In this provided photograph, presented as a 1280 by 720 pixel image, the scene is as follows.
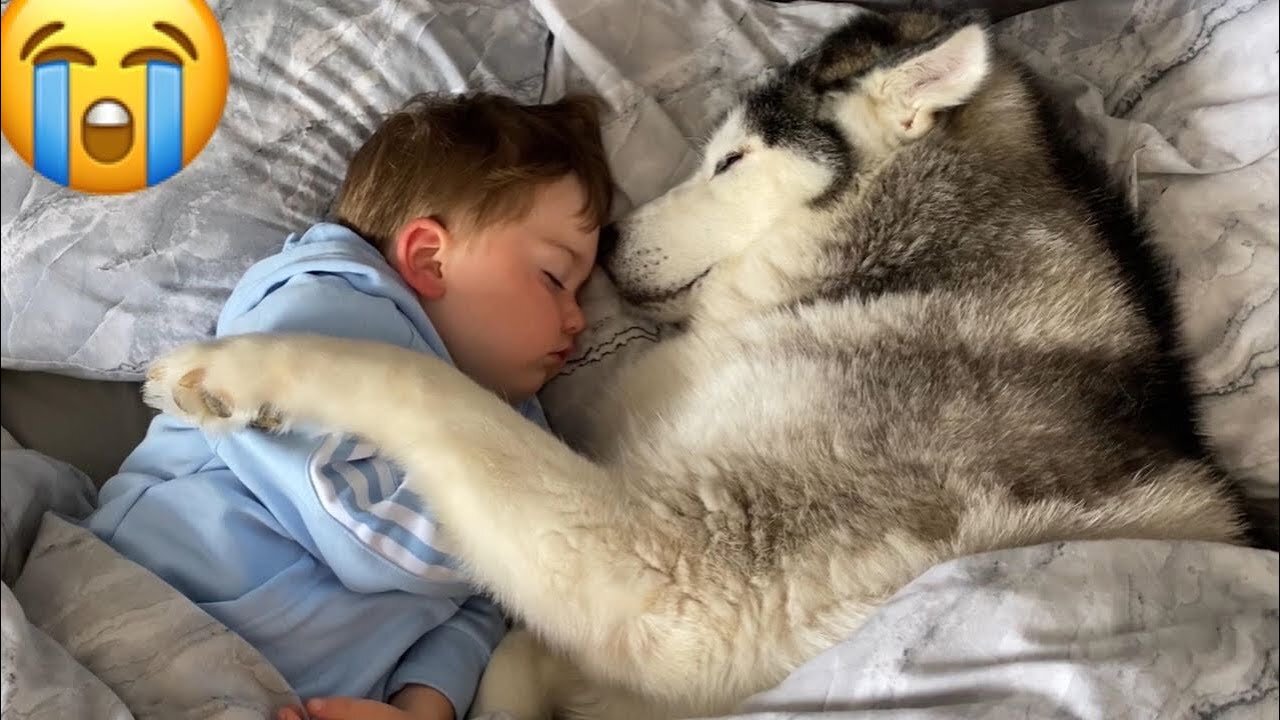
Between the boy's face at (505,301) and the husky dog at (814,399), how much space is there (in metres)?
0.21

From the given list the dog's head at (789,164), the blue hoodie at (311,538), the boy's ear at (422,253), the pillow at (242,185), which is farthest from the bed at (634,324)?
the boy's ear at (422,253)

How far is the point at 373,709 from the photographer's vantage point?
1.74 m

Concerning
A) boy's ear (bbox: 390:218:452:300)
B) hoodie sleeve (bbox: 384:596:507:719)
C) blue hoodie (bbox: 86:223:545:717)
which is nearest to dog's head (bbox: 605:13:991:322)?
boy's ear (bbox: 390:218:452:300)

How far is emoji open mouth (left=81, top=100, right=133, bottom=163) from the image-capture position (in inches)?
56.1

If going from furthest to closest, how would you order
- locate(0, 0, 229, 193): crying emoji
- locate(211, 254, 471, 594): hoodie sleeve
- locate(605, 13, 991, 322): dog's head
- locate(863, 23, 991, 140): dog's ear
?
locate(605, 13, 991, 322): dog's head → locate(863, 23, 991, 140): dog's ear → locate(211, 254, 471, 594): hoodie sleeve → locate(0, 0, 229, 193): crying emoji

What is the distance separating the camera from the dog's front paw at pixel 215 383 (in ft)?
5.49

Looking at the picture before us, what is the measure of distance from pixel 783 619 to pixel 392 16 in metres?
1.89

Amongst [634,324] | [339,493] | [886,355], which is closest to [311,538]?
[339,493]

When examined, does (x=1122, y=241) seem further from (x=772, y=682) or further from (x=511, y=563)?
(x=511, y=563)

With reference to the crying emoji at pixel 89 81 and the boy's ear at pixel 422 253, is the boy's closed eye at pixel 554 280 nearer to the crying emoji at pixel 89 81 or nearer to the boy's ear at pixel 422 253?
the boy's ear at pixel 422 253

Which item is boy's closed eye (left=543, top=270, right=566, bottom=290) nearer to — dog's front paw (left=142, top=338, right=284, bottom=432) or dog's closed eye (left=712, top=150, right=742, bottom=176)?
dog's closed eye (left=712, top=150, right=742, bottom=176)

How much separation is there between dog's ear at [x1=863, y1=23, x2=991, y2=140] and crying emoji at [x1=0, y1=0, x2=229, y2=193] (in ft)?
4.73

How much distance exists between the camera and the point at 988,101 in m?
2.29

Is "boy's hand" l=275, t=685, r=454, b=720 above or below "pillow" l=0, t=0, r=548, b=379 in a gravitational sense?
below
